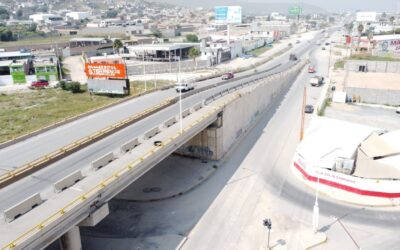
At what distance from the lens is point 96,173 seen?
86.8ft

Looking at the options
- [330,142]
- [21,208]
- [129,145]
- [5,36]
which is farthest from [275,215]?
[5,36]

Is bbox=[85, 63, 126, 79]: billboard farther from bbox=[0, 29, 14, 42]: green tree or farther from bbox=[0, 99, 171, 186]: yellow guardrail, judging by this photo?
bbox=[0, 29, 14, 42]: green tree

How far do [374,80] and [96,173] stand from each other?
92.1 metres

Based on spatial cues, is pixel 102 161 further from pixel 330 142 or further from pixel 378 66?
pixel 378 66

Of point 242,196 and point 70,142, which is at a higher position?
point 70,142

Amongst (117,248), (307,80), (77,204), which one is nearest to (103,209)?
(77,204)

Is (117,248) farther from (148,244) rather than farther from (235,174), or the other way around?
(235,174)

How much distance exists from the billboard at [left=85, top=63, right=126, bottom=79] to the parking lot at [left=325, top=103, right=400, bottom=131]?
39.3 meters

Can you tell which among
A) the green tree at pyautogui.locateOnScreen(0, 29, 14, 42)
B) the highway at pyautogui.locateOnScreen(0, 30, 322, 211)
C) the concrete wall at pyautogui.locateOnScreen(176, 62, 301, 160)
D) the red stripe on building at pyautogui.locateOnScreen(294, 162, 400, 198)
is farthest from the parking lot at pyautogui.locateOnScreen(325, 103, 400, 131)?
the green tree at pyautogui.locateOnScreen(0, 29, 14, 42)

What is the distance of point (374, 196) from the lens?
35094 millimetres

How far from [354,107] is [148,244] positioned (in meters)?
56.6

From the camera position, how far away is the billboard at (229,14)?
156750 millimetres

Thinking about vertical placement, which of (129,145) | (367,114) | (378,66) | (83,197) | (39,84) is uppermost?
(129,145)

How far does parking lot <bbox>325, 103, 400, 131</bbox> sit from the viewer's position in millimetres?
60406
